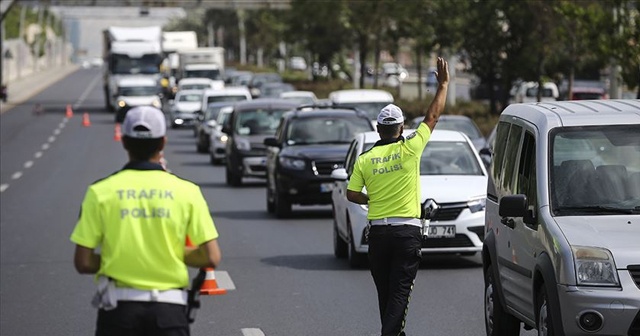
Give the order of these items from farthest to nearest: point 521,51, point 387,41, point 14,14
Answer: point 14,14 → point 387,41 → point 521,51

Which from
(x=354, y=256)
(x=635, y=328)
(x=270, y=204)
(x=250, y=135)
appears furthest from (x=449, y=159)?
(x=250, y=135)

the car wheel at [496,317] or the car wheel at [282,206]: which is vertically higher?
the car wheel at [496,317]

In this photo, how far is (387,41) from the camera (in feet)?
205

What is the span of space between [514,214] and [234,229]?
12.3 metres

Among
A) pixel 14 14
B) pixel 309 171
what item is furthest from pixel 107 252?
pixel 14 14

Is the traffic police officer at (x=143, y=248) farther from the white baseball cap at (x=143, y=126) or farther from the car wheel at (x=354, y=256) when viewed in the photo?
the car wheel at (x=354, y=256)

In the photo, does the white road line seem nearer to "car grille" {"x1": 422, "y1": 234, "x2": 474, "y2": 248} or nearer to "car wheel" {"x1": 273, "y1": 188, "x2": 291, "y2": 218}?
"car grille" {"x1": 422, "y1": 234, "x2": 474, "y2": 248}

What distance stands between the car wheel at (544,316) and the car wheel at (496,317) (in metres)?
1.17

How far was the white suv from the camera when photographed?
16.2 metres

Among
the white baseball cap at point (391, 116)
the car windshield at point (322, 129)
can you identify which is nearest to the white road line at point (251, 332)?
the white baseball cap at point (391, 116)

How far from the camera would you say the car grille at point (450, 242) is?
53.3ft

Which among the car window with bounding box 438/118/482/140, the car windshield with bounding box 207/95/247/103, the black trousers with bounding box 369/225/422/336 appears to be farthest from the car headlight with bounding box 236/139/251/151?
the black trousers with bounding box 369/225/422/336

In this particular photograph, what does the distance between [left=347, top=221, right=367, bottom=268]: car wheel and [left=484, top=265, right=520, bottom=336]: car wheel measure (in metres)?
5.24

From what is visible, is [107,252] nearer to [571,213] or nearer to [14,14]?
[571,213]
